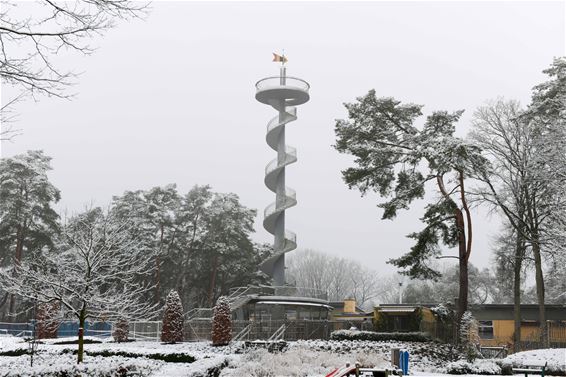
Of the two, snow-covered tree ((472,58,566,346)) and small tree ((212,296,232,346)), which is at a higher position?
snow-covered tree ((472,58,566,346))

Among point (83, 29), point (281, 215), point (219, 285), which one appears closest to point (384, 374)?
point (83, 29)

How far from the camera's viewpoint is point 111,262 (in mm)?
20531

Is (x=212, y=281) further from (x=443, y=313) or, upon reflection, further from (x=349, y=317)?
(x=443, y=313)

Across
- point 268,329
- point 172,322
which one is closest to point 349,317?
point 268,329

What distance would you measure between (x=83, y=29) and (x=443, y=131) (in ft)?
77.9

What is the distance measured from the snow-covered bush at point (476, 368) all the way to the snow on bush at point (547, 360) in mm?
684

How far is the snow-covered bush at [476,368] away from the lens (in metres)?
19.7

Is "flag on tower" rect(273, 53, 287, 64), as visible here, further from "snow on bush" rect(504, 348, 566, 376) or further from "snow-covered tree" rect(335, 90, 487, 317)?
"snow on bush" rect(504, 348, 566, 376)

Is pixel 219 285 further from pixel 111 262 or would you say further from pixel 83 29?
pixel 83 29

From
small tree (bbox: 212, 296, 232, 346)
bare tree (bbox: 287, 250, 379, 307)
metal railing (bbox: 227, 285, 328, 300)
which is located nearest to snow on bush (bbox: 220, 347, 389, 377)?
small tree (bbox: 212, 296, 232, 346)

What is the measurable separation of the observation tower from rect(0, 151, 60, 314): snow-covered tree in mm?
18271

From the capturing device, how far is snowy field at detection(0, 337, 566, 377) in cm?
1661

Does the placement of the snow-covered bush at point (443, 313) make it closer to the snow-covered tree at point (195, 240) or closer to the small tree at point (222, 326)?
the small tree at point (222, 326)

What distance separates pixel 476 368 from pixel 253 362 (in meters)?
7.87
